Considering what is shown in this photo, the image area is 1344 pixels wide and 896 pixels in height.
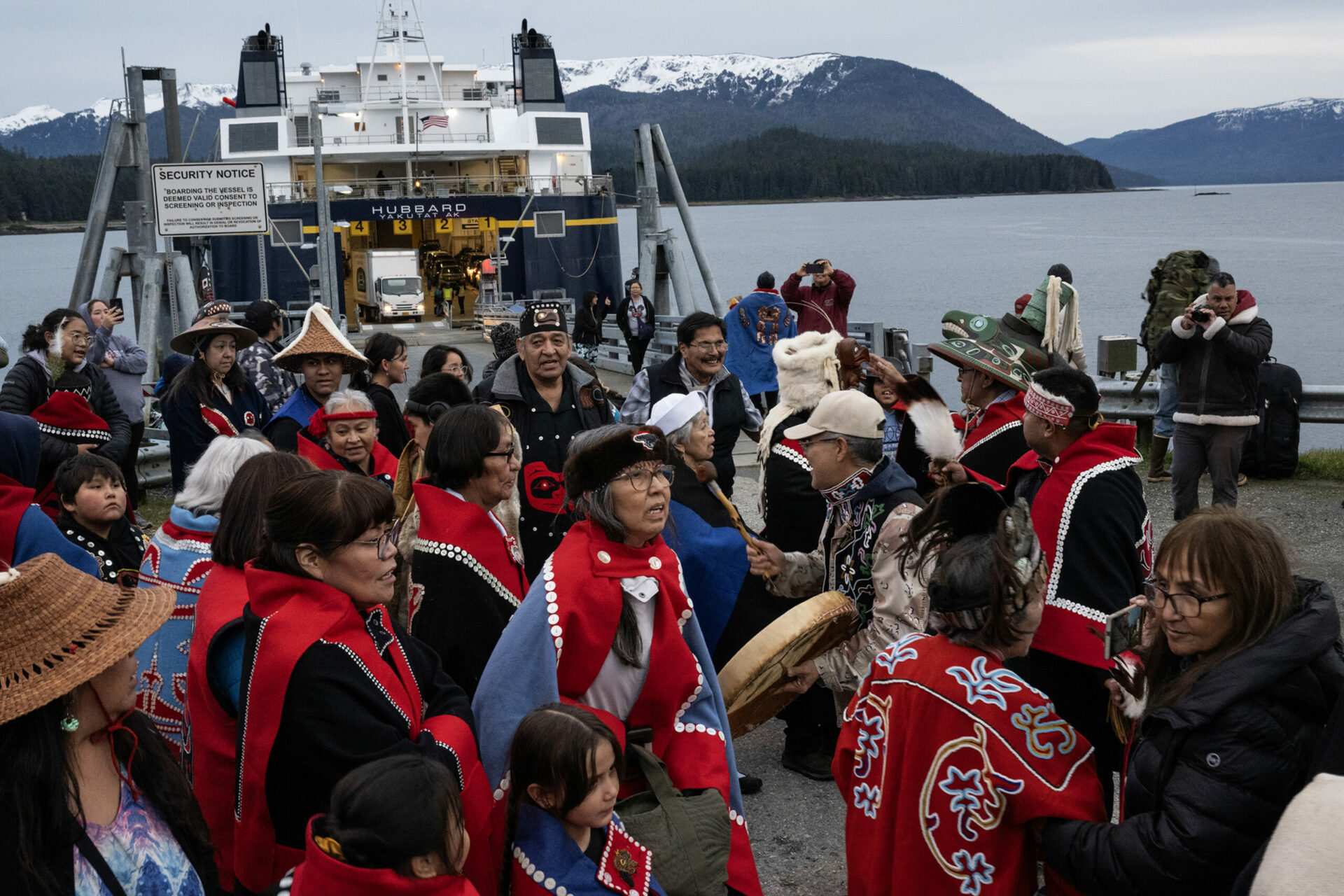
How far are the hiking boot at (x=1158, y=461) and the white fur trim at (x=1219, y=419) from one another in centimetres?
211

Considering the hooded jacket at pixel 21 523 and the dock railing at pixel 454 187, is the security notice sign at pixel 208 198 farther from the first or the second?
the dock railing at pixel 454 187

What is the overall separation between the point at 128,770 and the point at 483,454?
1631 millimetres

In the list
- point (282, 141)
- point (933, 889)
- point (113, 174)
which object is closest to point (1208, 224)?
point (282, 141)

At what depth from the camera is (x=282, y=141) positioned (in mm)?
30312

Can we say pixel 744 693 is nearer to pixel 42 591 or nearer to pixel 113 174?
pixel 42 591

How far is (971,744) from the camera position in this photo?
2809 millimetres

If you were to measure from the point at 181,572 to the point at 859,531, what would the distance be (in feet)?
A: 7.27

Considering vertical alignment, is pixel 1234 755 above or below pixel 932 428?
below

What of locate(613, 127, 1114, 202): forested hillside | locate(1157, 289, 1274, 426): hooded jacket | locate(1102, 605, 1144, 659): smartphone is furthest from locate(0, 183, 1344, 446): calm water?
locate(1102, 605, 1144, 659): smartphone

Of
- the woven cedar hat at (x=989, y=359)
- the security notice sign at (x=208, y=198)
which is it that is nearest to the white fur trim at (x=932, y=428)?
the woven cedar hat at (x=989, y=359)

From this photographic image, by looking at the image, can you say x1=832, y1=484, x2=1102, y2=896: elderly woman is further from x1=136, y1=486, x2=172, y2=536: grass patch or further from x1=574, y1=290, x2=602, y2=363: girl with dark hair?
x1=574, y1=290, x2=602, y2=363: girl with dark hair

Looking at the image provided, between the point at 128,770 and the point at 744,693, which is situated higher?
the point at 128,770

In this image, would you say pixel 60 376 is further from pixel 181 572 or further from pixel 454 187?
pixel 454 187

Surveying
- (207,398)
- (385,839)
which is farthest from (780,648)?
(207,398)
